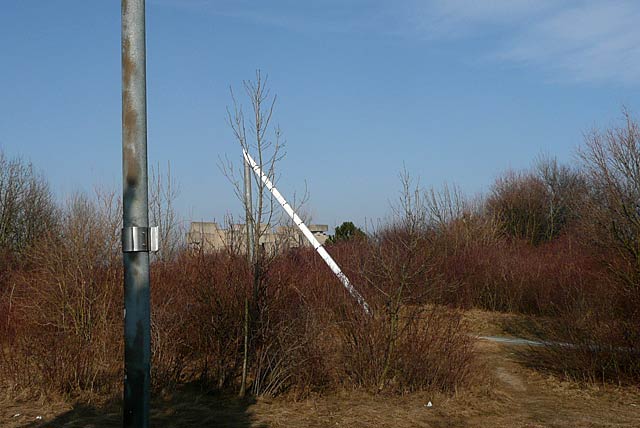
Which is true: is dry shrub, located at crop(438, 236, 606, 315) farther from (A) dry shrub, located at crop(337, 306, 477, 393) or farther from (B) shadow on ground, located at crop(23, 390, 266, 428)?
(B) shadow on ground, located at crop(23, 390, 266, 428)

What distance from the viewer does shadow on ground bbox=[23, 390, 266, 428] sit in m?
8.73

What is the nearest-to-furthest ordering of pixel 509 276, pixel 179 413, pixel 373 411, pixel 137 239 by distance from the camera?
pixel 137 239 → pixel 179 413 → pixel 373 411 → pixel 509 276

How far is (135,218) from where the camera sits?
486 centimetres

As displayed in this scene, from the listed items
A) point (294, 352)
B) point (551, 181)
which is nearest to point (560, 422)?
point (294, 352)

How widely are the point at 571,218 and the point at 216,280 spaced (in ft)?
102

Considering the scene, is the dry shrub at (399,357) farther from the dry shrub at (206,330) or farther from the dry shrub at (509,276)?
the dry shrub at (509,276)

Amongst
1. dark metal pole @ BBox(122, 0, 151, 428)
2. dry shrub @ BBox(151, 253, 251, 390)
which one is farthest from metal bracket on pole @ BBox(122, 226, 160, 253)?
dry shrub @ BBox(151, 253, 251, 390)

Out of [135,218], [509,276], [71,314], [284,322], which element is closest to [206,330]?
[284,322]

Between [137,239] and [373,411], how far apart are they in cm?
568

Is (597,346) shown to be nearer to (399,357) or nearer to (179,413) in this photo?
(399,357)

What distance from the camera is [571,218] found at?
125 feet

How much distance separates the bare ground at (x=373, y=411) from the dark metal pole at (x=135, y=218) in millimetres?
4112

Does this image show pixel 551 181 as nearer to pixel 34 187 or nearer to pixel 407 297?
pixel 34 187

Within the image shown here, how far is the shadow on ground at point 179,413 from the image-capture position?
8733 mm
